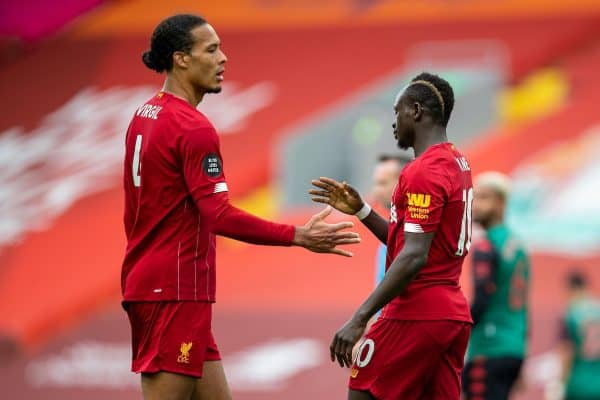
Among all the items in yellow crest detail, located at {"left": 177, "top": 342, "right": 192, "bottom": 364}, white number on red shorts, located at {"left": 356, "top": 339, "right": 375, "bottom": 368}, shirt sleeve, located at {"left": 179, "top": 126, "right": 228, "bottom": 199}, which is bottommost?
white number on red shorts, located at {"left": 356, "top": 339, "right": 375, "bottom": 368}

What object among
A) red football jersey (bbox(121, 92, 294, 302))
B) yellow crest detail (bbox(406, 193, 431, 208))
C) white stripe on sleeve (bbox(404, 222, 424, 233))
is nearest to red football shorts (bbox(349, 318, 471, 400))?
white stripe on sleeve (bbox(404, 222, 424, 233))

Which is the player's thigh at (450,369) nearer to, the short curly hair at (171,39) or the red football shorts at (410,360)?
the red football shorts at (410,360)

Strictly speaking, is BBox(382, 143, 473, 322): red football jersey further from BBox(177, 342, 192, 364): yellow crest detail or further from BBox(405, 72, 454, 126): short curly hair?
BBox(177, 342, 192, 364): yellow crest detail

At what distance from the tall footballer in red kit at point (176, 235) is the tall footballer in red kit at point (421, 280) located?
27 centimetres

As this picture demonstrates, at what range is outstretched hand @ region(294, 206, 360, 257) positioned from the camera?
4871 mm

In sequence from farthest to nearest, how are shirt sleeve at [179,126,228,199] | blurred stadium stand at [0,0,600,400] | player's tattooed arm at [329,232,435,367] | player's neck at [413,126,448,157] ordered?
blurred stadium stand at [0,0,600,400] → player's neck at [413,126,448,157] → player's tattooed arm at [329,232,435,367] → shirt sleeve at [179,126,228,199]

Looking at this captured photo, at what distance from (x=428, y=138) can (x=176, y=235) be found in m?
1.17

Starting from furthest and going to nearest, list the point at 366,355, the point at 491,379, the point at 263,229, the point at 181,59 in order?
the point at 491,379 < the point at 366,355 < the point at 181,59 < the point at 263,229

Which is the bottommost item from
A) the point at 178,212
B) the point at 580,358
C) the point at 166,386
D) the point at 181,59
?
the point at 580,358

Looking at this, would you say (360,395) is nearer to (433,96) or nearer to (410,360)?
(410,360)

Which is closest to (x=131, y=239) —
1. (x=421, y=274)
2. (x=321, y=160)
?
(x=421, y=274)

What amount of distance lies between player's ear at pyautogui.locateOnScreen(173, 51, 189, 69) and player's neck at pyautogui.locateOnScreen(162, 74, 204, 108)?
0.06 metres

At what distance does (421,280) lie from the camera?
4.97m

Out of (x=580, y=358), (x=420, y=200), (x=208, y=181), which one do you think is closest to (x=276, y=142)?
(x=580, y=358)
